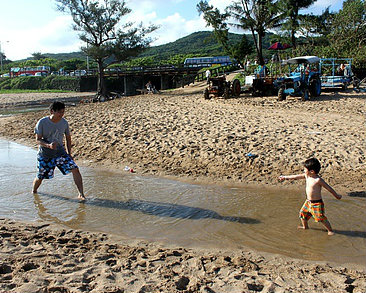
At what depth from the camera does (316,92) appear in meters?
17.2

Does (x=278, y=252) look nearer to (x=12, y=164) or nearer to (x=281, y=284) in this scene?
(x=281, y=284)

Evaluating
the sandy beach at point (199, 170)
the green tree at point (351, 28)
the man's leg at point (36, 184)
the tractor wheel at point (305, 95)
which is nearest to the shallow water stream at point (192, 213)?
the man's leg at point (36, 184)

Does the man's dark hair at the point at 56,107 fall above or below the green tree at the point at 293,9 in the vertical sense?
below

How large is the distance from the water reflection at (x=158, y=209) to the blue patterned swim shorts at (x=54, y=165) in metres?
0.61

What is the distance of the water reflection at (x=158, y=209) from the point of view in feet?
19.3

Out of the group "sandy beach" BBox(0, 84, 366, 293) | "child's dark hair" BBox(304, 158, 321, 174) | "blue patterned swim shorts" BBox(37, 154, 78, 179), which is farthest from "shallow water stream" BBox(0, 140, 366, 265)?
"child's dark hair" BBox(304, 158, 321, 174)

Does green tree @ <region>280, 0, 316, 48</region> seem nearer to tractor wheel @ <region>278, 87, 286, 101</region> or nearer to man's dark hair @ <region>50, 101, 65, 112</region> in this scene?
tractor wheel @ <region>278, 87, 286, 101</region>

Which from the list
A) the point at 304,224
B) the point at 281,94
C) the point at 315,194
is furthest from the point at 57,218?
the point at 281,94

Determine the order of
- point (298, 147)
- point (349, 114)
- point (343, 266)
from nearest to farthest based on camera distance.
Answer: point (343, 266)
point (298, 147)
point (349, 114)

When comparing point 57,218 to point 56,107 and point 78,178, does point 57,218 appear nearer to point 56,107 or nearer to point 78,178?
point 78,178

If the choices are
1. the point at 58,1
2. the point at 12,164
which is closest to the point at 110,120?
the point at 12,164

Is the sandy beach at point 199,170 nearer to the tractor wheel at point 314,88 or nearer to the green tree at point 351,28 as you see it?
the tractor wheel at point 314,88

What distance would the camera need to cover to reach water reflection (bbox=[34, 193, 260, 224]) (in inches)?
231

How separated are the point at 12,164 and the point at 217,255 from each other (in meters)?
6.96
